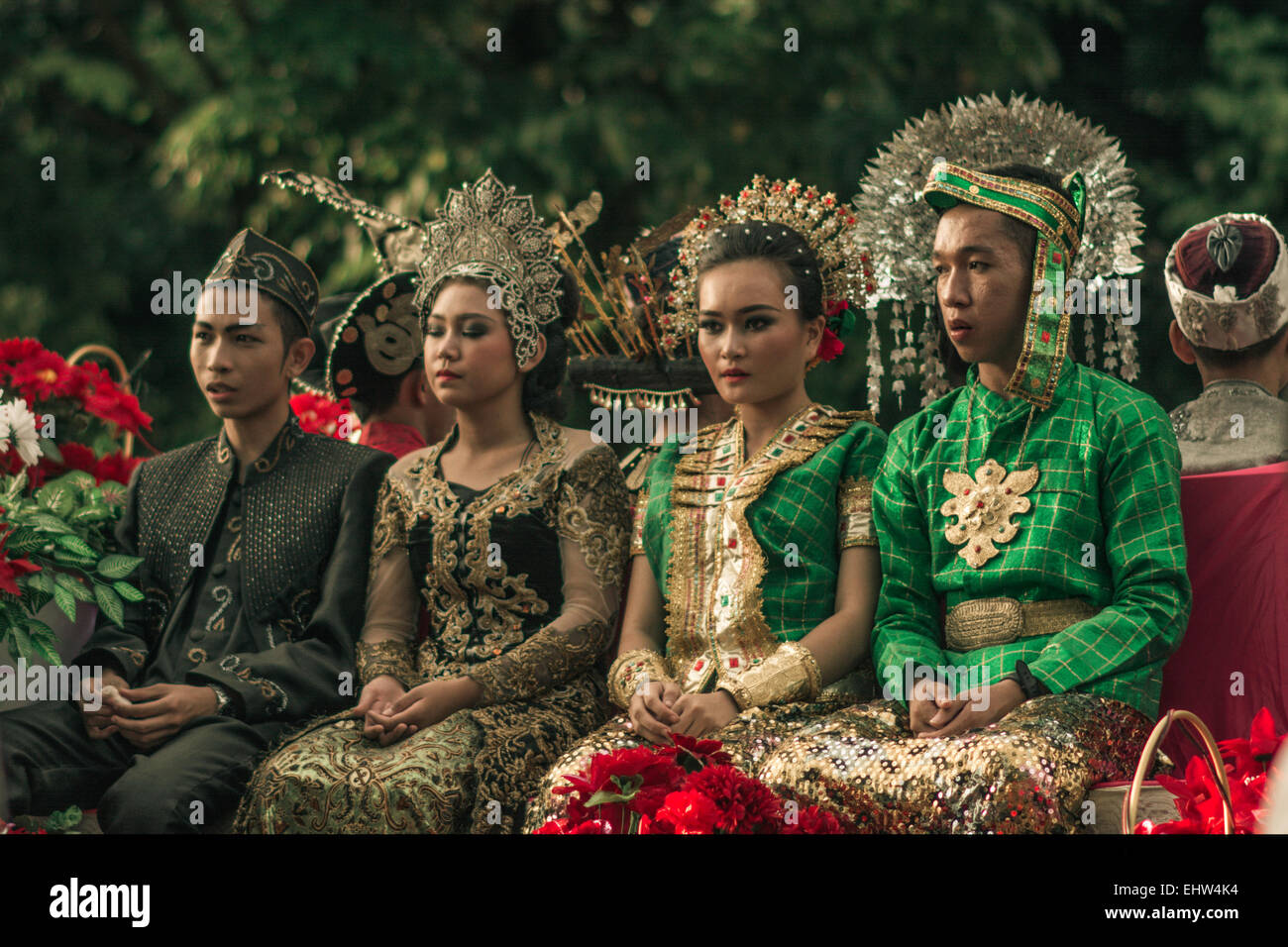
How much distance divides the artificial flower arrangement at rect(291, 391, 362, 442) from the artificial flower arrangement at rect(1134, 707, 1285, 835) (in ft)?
11.1

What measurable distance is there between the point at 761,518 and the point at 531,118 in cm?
549

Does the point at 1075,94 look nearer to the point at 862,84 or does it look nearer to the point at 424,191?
the point at 862,84

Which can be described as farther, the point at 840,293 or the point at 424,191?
the point at 424,191

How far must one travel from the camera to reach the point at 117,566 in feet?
15.1

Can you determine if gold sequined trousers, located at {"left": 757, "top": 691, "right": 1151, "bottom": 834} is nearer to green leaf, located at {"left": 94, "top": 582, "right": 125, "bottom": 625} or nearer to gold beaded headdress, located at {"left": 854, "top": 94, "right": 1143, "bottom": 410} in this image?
gold beaded headdress, located at {"left": 854, "top": 94, "right": 1143, "bottom": 410}

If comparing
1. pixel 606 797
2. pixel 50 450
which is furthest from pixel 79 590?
pixel 606 797

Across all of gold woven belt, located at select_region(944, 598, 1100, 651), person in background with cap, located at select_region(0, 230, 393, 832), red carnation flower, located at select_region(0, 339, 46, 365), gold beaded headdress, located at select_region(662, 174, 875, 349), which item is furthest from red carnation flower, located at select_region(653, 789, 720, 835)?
red carnation flower, located at select_region(0, 339, 46, 365)

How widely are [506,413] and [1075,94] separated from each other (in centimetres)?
695

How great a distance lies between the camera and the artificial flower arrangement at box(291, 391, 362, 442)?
6009mm

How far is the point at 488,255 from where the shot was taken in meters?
4.69

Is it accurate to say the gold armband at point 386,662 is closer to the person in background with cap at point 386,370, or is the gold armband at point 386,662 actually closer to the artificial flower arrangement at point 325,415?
the person in background with cap at point 386,370

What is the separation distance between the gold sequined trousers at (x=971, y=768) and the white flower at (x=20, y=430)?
2356 mm

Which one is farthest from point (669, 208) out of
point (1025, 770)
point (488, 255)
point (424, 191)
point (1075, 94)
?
point (1025, 770)

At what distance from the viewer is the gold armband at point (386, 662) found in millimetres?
4420
